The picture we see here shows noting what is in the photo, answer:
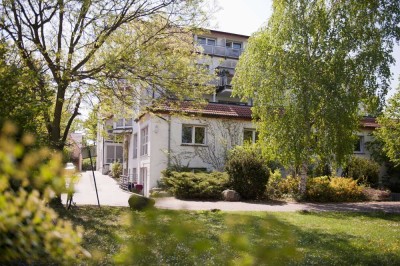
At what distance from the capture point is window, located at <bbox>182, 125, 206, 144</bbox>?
930 inches

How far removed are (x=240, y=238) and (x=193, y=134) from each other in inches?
854

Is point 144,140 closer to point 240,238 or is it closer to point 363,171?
point 363,171

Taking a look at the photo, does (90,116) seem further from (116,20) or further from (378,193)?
(378,193)

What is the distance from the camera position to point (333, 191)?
19.2 metres

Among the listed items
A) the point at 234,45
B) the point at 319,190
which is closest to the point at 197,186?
the point at 319,190

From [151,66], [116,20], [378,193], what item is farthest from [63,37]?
[378,193]

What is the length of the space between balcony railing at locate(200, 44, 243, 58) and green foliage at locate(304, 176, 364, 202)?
19.8m

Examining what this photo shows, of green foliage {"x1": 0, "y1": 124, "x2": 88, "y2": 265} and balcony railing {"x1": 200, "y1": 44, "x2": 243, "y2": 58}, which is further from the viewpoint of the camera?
balcony railing {"x1": 200, "y1": 44, "x2": 243, "y2": 58}

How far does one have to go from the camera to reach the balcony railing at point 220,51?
3634 centimetres

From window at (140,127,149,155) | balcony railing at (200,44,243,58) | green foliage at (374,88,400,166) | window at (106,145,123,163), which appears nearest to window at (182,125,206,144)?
window at (140,127,149,155)

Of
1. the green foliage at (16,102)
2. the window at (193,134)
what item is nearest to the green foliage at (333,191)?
the window at (193,134)

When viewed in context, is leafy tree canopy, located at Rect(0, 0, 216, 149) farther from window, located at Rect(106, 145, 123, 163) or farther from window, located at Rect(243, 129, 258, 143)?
window, located at Rect(106, 145, 123, 163)

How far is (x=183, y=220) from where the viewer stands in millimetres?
2043

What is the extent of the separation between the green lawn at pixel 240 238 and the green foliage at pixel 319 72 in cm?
474
